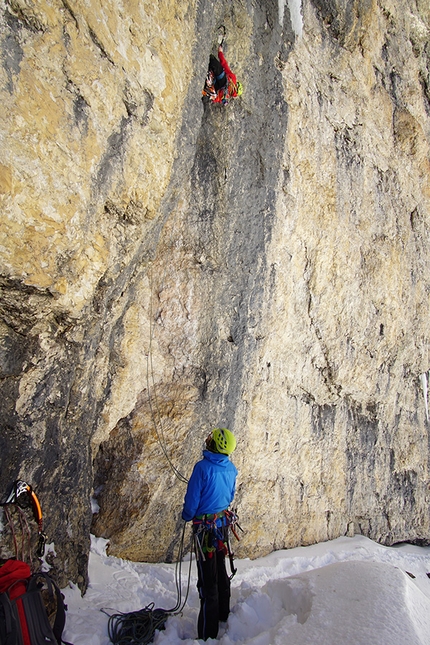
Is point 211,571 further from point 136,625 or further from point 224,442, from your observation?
point 224,442

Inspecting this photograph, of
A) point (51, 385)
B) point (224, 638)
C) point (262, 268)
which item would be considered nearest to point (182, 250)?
point (262, 268)

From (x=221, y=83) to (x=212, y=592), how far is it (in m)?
5.72

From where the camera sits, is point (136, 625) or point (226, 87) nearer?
point (136, 625)

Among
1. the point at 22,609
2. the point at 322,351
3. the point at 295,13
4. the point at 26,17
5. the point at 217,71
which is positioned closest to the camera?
the point at 22,609

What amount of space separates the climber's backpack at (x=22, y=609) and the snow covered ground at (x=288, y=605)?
0.93 metres

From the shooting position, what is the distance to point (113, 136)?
3.77m

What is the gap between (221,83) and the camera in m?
5.62

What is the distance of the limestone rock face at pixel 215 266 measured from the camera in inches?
137

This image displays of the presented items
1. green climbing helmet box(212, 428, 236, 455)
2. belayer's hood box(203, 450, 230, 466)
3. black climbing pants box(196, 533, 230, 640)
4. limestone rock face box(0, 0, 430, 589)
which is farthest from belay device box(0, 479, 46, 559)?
green climbing helmet box(212, 428, 236, 455)

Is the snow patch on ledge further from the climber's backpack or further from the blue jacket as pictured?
the climber's backpack

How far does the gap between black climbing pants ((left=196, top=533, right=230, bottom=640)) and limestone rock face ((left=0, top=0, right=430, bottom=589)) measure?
1.40 m

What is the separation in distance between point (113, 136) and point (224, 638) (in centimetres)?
420

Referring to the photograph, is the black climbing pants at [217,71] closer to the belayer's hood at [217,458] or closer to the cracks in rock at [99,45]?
the cracks in rock at [99,45]

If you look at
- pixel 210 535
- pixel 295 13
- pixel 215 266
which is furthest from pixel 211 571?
pixel 295 13
